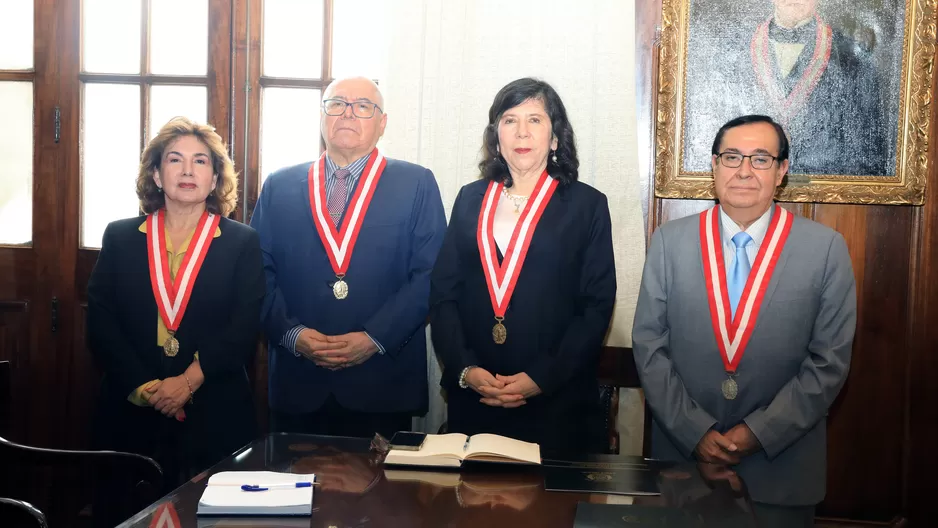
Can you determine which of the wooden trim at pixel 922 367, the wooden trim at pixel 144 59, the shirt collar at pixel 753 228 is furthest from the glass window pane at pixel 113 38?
the wooden trim at pixel 922 367

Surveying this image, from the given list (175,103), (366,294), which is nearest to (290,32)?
(175,103)

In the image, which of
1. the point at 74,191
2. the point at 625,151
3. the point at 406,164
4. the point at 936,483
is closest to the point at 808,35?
the point at 625,151

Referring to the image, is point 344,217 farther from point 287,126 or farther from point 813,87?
point 813,87

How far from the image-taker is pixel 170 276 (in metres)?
2.64

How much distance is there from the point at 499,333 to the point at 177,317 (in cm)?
103

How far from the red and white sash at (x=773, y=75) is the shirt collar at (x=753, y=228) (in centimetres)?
66

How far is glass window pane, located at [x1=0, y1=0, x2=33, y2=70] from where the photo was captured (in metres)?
3.43

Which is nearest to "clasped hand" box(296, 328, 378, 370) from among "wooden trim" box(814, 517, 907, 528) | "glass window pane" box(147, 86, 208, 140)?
"glass window pane" box(147, 86, 208, 140)

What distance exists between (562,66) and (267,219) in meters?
1.26

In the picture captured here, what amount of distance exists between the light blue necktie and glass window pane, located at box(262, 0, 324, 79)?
5.96ft

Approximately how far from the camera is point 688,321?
2449mm

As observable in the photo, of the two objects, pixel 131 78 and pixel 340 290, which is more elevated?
pixel 131 78

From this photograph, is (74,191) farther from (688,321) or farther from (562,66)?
(688,321)

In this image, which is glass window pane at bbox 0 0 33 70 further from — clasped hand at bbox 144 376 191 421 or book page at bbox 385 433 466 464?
book page at bbox 385 433 466 464
